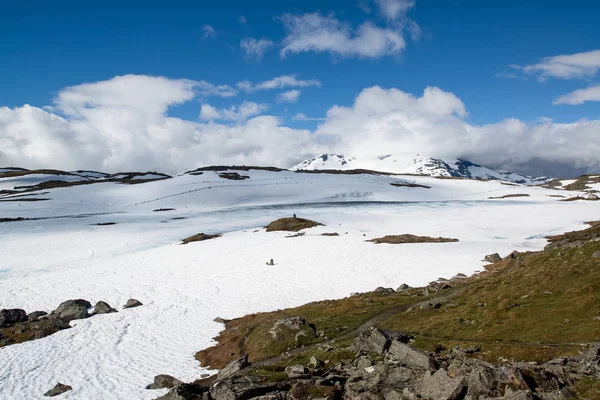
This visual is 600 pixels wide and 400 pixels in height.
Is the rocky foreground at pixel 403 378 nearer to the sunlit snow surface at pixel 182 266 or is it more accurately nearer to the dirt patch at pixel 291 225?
the sunlit snow surface at pixel 182 266

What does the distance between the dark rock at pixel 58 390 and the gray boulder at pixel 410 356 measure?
18.8 metres

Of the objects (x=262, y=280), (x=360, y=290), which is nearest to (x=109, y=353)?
(x=262, y=280)

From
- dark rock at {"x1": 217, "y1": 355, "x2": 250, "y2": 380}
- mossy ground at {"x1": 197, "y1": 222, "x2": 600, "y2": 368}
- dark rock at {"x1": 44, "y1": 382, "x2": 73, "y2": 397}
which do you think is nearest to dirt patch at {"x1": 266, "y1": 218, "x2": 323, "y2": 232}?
mossy ground at {"x1": 197, "y1": 222, "x2": 600, "y2": 368}

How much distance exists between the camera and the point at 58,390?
2247 centimetres

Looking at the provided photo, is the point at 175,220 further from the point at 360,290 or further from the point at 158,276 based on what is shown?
the point at 360,290

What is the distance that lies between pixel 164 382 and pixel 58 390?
6.09 metres

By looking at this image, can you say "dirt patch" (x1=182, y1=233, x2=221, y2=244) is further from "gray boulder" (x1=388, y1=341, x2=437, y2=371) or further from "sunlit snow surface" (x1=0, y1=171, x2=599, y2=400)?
"gray boulder" (x1=388, y1=341, x2=437, y2=371)

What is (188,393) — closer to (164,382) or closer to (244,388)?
(244,388)

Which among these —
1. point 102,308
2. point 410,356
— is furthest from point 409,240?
point 410,356

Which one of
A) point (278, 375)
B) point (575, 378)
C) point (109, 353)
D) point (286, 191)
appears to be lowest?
point (109, 353)

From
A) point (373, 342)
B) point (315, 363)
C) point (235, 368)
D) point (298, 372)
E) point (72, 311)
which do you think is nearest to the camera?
point (298, 372)

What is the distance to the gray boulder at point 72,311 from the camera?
36.6m

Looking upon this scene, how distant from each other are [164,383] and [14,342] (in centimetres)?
1722

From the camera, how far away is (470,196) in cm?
15712
